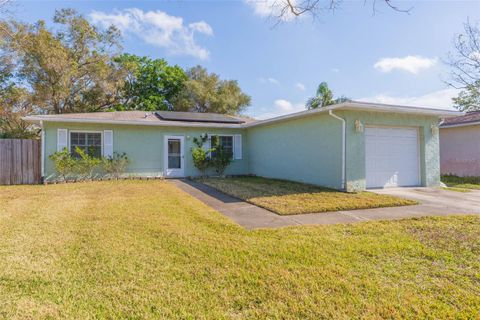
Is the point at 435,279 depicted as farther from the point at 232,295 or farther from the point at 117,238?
the point at 117,238

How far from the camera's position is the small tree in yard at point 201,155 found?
40.5 ft

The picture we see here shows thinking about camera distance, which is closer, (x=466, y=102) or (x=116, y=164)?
(x=116, y=164)

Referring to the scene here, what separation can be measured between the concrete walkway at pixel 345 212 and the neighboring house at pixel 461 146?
6229mm

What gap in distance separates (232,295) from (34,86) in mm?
21101

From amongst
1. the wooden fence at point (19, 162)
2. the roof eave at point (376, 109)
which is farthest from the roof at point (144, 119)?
the roof eave at point (376, 109)

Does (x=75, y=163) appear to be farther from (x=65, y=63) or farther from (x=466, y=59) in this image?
(x=466, y=59)

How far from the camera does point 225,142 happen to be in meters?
13.5

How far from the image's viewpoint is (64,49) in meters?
17.9

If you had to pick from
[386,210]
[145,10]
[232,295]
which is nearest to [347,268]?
[232,295]

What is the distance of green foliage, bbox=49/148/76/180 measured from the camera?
10.4 meters

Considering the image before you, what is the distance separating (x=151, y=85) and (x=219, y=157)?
55.1ft

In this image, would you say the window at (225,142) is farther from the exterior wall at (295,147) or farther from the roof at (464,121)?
the roof at (464,121)

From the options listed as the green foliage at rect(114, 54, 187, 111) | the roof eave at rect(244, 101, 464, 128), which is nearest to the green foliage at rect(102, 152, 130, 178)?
the roof eave at rect(244, 101, 464, 128)

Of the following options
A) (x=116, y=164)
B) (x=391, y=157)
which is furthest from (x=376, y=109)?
(x=116, y=164)
